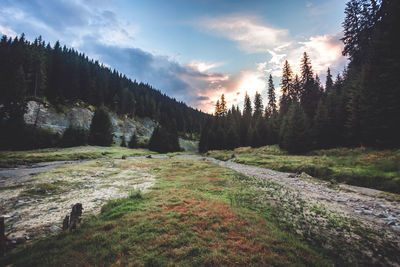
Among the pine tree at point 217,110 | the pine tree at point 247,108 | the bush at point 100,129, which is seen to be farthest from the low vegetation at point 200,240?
the pine tree at point 217,110

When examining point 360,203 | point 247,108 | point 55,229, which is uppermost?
point 247,108

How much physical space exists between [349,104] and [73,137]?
72782 mm

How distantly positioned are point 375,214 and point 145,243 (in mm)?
12701

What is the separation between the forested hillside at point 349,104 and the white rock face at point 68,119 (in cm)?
4396

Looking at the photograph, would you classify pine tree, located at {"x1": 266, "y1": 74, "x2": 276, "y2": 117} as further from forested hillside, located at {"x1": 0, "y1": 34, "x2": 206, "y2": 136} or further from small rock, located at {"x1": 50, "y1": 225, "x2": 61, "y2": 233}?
forested hillside, located at {"x1": 0, "y1": 34, "x2": 206, "y2": 136}

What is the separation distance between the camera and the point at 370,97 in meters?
24.4

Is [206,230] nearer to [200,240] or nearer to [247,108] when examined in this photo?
[200,240]

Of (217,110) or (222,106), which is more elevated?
(222,106)

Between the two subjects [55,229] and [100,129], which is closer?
[55,229]

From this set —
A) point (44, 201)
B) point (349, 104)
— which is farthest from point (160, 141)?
point (349, 104)

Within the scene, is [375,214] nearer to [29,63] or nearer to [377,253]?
[377,253]

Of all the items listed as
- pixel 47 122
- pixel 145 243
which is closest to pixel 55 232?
pixel 145 243

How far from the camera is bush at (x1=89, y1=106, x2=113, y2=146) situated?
182ft

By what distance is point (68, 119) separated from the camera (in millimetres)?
59688
